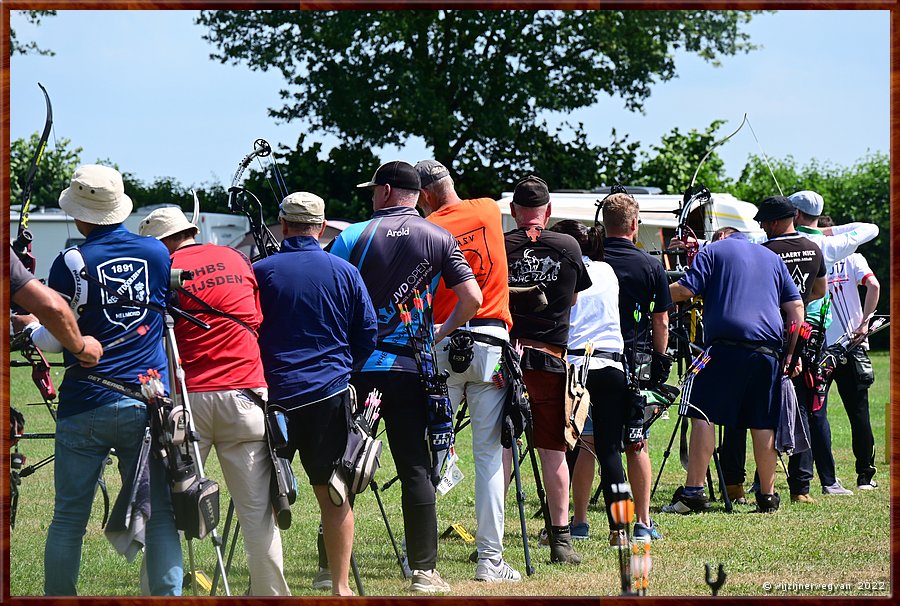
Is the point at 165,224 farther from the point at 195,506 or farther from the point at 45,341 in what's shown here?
the point at 195,506

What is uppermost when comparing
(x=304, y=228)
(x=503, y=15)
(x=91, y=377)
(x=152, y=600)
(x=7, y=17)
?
(x=503, y=15)

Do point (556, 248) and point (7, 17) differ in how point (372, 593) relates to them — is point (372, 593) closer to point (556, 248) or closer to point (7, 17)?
point (556, 248)

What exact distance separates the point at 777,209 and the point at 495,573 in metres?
3.03

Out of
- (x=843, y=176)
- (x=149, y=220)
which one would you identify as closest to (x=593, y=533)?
(x=149, y=220)

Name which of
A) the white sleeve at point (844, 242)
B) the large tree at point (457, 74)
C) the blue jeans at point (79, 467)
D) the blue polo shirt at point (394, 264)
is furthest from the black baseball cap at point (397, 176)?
the large tree at point (457, 74)

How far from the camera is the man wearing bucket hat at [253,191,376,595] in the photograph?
430cm

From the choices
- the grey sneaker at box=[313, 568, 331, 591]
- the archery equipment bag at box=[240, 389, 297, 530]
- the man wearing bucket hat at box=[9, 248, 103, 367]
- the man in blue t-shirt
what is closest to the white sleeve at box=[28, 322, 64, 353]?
the man wearing bucket hat at box=[9, 248, 103, 367]

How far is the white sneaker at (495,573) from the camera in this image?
15.8 feet

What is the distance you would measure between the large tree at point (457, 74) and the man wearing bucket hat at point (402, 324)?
14.4 metres

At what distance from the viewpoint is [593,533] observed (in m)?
5.88

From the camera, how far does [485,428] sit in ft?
16.3

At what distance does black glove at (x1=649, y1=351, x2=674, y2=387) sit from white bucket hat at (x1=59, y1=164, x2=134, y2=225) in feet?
9.60

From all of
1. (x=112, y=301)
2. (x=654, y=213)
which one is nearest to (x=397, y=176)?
(x=112, y=301)

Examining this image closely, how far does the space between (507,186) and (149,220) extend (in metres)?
15.2
